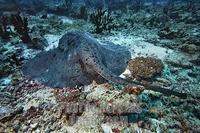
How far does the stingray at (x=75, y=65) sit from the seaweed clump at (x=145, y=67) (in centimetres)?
35

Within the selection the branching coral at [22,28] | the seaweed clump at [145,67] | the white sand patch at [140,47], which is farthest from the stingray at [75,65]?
the branching coral at [22,28]

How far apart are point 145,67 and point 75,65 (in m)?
2.25

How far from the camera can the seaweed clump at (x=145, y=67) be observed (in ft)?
21.1

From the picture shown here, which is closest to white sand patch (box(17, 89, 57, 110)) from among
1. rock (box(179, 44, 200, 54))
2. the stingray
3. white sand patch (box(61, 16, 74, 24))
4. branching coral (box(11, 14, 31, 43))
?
the stingray

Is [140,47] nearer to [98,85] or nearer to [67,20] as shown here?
[98,85]

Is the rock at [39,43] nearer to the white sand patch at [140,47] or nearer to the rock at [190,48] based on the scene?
the white sand patch at [140,47]

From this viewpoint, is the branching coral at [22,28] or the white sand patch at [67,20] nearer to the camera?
the branching coral at [22,28]

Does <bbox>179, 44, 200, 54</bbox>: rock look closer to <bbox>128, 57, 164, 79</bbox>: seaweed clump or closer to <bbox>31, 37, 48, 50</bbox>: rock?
<bbox>128, 57, 164, 79</bbox>: seaweed clump

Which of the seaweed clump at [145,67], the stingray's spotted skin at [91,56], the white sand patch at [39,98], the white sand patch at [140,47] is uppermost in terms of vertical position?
the stingray's spotted skin at [91,56]

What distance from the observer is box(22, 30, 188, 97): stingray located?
5.54 meters

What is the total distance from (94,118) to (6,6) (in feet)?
48.6

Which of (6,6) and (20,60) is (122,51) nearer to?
(20,60)

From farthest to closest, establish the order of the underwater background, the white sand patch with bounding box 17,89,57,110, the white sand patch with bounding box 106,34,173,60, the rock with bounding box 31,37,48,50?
the rock with bounding box 31,37,48,50, the white sand patch with bounding box 106,34,173,60, the white sand patch with bounding box 17,89,57,110, the underwater background

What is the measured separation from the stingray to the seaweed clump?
0.35 meters
